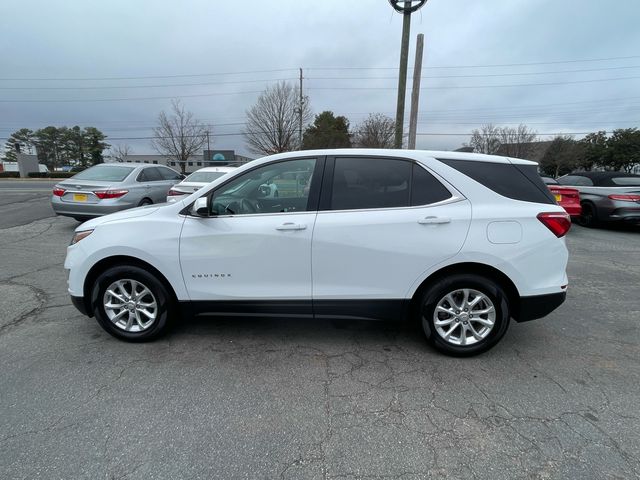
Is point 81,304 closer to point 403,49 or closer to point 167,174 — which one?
point 167,174

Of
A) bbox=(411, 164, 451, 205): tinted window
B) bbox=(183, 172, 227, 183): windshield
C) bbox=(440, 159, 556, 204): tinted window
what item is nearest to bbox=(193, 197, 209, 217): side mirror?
bbox=(411, 164, 451, 205): tinted window

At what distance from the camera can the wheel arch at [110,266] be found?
10.3ft

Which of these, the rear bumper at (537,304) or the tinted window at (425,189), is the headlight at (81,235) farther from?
the rear bumper at (537,304)

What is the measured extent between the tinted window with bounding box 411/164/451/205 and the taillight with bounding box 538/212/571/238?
776 millimetres

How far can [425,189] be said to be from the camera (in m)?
2.97

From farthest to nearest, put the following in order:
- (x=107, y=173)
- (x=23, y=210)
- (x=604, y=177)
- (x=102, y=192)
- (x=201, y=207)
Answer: (x=23, y=210) < (x=604, y=177) < (x=107, y=173) < (x=102, y=192) < (x=201, y=207)

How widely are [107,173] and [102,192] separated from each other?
2.97 ft

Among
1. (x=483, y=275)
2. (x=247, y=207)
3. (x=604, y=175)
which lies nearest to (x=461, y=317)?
(x=483, y=275)

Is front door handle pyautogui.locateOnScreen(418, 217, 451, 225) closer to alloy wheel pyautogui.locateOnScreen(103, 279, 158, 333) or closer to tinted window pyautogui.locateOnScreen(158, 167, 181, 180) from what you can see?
alloy wheel pyautogui.locateOnScreen(103, 279, 158, 333)

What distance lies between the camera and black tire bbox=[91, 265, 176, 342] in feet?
10.3

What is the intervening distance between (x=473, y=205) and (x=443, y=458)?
1868mm

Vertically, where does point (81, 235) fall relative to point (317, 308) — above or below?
above

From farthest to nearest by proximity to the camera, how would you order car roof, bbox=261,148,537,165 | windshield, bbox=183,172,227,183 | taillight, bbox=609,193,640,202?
1. taillight, bbox=609,193,640,202
2. windshield, bbox=183,172,227,183
3. car roof, bbox=261,148,537,165

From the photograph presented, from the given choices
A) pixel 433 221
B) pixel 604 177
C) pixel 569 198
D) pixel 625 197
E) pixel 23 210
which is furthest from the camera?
pixel 23 210
